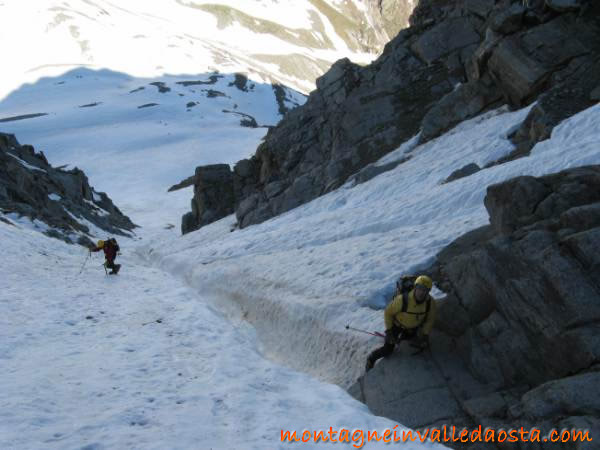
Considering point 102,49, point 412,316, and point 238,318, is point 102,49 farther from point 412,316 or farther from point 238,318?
point 412,316

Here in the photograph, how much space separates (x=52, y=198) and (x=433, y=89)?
109 feet

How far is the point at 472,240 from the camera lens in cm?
1165

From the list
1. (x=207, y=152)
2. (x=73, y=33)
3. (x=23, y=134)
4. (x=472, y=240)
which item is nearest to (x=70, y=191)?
(x=207, y=152)

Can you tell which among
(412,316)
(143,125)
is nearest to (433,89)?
(412,316)

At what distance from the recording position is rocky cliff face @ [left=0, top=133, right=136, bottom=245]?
31692 mm

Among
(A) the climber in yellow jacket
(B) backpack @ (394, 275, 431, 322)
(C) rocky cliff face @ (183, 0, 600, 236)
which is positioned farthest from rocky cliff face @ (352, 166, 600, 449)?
(C) rocky cliff face @ (183, 0, 600, 236)

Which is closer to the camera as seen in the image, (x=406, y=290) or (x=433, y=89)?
(x=406, y=290)

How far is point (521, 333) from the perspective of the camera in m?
7.48

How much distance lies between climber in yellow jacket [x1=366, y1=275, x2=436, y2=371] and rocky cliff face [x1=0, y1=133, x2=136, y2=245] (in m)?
25.4

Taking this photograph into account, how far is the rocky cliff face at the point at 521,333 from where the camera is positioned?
21.1 feet

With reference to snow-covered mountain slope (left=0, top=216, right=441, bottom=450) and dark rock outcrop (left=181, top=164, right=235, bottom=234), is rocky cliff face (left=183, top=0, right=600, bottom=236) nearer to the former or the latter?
dark rock outcrop (left=181, top=164, right=235, bottom=234)

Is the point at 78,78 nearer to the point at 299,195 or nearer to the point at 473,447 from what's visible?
the point at 299,195

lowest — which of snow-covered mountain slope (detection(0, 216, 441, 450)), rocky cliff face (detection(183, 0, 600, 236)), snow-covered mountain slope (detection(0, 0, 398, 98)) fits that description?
snow-covered mountain slope (detection(0, 216, 441, 450))

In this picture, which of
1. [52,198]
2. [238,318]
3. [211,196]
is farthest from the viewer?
[52,198]
